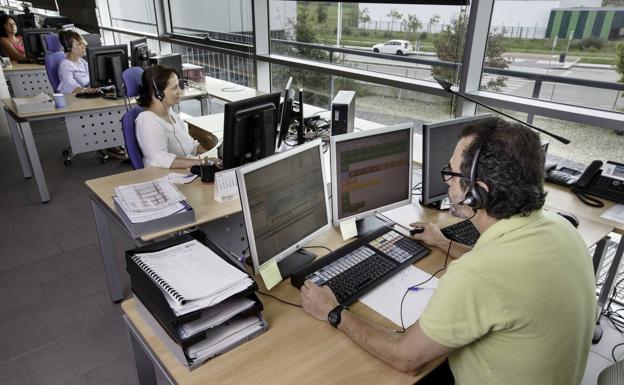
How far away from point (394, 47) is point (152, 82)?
1.87 m

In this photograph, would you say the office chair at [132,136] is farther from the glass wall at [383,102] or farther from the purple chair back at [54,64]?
the purple chair back at [54,64]

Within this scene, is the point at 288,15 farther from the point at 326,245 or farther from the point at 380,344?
the point at 380,344

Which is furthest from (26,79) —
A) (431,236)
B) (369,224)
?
(431,236)

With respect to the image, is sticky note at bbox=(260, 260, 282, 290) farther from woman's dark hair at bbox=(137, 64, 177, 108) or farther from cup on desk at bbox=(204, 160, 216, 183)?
woman's dark hair at bbox=(137, 64, 177, 108)

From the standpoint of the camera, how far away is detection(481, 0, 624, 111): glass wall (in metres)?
2.43

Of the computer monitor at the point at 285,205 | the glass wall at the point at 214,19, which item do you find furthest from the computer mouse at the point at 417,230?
the glass wall at the point at 214,19

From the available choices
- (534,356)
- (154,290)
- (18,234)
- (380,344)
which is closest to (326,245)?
(380,344)

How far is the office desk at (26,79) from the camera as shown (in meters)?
5.39

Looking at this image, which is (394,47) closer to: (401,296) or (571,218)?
(571,218)

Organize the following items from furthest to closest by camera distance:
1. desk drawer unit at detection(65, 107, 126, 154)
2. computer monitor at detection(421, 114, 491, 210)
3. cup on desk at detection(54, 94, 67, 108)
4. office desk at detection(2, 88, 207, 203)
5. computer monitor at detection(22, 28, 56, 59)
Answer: computer monitor at detection(22, 28, 56, 59) → desk drawer unit at detection(65, 107, 126, 154) → cup on desk at detection(54, 94, 67, 108) → office desk at detection(2, 88, 207, 203) → computer monitor at detection(421, 114, 491, 210)

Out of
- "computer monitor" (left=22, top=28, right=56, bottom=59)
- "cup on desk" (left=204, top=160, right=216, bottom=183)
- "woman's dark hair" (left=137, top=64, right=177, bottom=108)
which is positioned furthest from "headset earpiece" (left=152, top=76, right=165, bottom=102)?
"computer monitor" (left=22, top=28, right=56, bottom=59)

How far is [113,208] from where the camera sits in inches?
77.5

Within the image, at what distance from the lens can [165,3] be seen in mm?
6043

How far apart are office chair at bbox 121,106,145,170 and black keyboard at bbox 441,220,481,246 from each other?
1813mm
